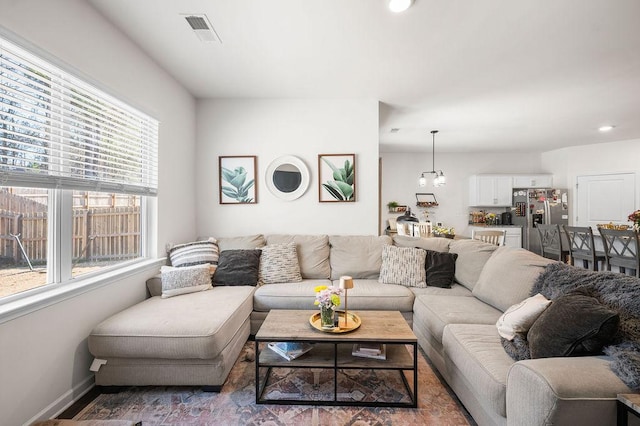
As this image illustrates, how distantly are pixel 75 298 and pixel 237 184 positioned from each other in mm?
2019

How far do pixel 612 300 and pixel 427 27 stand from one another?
2.09 m

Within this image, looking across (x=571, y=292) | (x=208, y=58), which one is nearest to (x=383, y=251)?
(x=571, y=292)

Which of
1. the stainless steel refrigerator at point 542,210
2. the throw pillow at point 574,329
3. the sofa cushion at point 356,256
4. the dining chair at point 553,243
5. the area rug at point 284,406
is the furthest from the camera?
the stainless steel refrigerator at point 542,210

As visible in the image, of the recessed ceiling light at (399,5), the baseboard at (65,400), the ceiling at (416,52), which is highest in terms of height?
the ceiling at (416,52)

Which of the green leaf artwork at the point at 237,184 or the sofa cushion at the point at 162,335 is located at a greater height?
the green leaf artwork at the point at 237,184

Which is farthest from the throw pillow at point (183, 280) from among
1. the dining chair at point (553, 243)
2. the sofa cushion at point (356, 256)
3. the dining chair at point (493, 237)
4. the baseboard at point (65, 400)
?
the dining chair at point (553, 243)

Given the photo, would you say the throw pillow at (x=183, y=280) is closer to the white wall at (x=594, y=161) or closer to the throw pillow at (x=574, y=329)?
the throw pillow at (x=574, y=329)

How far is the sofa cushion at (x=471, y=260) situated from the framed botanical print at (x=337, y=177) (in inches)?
54.4

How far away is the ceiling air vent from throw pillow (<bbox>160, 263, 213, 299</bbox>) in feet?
6.54

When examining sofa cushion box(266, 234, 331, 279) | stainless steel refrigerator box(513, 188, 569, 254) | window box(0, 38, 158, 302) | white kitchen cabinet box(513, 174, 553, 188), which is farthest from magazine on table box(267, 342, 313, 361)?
white kitchen cabinet box(513, 174, 553, 188)

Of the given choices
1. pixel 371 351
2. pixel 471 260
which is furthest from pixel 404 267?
pixel 371 351

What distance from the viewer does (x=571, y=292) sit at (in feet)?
4.99

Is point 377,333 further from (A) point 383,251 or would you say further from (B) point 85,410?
(B) point 85,410

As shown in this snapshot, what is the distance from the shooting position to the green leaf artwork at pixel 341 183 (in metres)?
3.48
